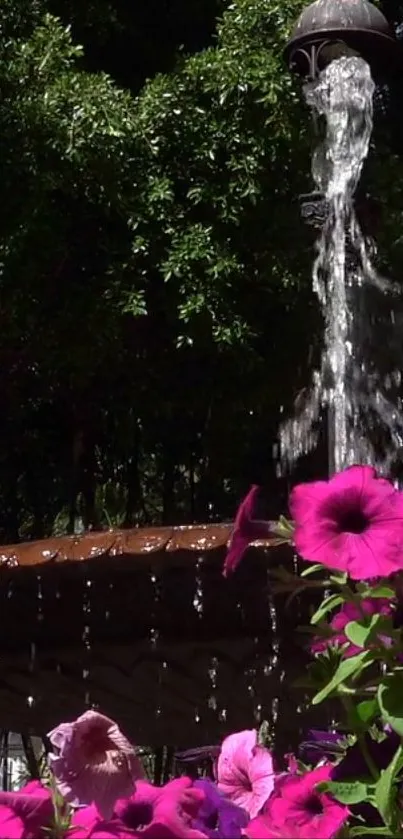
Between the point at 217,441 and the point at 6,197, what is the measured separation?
1993 mm

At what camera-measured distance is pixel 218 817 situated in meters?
1.11

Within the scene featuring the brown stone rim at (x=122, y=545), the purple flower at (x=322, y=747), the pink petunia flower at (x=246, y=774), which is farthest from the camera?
the brown stone rim at (x=122, y=545)

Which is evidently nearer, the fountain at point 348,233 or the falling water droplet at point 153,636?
the falling water droplet at point 153,636

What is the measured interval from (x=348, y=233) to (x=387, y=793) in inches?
194

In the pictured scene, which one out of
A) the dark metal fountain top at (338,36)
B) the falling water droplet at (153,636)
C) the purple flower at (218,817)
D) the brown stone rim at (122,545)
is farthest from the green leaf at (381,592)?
the dark metal fountain top at (338,36)

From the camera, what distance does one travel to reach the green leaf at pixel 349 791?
45.9 inches

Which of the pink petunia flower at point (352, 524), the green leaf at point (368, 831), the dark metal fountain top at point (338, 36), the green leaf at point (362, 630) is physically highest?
the dark metal fountain top at point (338, 36)

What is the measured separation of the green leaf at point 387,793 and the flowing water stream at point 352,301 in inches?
170

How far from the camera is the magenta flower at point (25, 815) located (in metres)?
1.05

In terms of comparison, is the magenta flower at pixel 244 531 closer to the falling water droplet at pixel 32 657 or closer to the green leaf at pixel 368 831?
the green leaf at pixel 368 831

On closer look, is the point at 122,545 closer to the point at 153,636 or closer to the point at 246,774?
the point at 153,636

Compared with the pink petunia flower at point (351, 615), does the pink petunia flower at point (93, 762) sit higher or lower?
lower

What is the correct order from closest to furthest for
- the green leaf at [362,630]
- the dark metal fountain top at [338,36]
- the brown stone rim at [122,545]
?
the green leaf at [362,630] → the brown stone rim at [122,545] → the dark metal fountain top at [338,36]

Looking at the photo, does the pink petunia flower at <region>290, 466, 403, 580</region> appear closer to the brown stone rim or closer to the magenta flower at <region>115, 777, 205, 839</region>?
the magenta flower at <region>115, 777, 205, 839</region>
